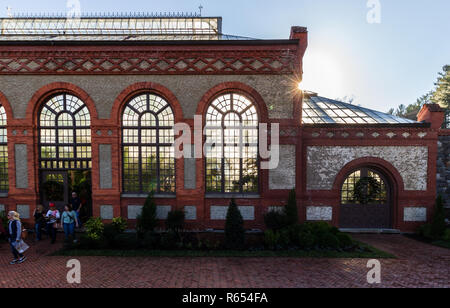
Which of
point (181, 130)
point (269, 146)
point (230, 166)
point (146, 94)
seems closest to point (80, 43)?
point (146, 94)

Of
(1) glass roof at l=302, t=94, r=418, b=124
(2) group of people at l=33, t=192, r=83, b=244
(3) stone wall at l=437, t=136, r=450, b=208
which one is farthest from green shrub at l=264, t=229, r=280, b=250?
(3) stone wall at l=437, t=136, r=450, b=208

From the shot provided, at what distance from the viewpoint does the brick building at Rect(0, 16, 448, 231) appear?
10.4 m

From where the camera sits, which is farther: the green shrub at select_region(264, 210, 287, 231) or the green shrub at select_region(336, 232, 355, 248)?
the green shrub at select_region(264, 210, 287, 231)

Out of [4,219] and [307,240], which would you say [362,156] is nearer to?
[307,240]

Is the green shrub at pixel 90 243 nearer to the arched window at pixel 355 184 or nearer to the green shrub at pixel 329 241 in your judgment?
the green shrub at pixel 329 241

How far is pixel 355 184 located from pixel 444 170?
15.8 ft

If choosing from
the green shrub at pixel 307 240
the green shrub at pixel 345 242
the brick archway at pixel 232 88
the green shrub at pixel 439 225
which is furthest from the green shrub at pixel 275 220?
the green shrub at pixel 439 225

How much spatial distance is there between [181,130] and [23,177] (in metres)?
8.60

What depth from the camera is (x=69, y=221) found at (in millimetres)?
9234

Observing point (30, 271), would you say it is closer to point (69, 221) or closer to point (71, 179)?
point (69, 221)

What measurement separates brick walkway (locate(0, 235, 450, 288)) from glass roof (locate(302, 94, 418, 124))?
22.2ft

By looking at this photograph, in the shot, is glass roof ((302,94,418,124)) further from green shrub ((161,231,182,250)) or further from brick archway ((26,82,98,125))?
brick archway ((26,82,98,125))

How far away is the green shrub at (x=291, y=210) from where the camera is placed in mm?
9508

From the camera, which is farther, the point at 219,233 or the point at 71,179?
the point at 71,179
